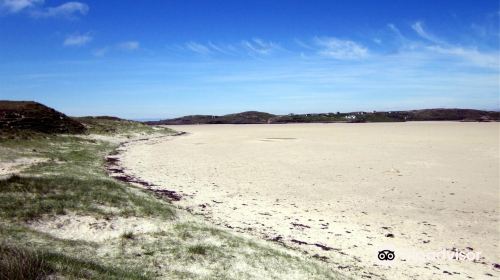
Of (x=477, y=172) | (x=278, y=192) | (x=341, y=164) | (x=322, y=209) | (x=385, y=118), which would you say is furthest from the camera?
(x=385, y=118)

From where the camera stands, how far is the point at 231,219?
14305mm

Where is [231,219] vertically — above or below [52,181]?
below

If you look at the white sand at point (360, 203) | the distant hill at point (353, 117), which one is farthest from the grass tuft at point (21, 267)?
the distant hill at point (353, 117)

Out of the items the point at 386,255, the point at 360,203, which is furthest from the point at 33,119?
the point at 386,255

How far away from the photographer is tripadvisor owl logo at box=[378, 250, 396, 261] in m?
11.0

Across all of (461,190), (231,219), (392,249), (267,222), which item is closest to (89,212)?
(231,219)

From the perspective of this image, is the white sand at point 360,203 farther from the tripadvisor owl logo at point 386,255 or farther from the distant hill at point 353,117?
the distant hill at point 353,117

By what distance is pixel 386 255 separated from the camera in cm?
1121

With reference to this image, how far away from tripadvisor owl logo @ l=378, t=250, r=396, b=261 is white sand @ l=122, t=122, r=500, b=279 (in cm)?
16

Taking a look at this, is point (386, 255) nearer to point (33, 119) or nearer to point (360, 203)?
point (360, 203)

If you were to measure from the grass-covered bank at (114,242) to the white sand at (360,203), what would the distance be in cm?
194

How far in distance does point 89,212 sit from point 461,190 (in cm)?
1654

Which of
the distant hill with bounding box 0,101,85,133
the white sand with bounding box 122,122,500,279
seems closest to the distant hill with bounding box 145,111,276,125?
the distant hill with bounding box 0,101,85,133

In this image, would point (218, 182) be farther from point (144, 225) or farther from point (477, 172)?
point (477, 172)
